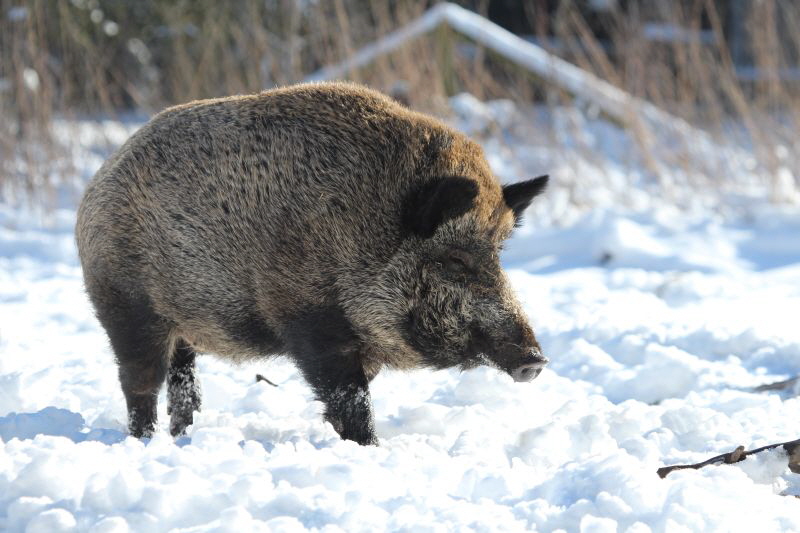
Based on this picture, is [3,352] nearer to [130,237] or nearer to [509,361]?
[130,237]

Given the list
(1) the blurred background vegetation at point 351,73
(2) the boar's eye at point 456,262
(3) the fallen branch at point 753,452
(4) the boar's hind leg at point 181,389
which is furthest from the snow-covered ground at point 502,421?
(1) the blurred background vegetation at point 351,73

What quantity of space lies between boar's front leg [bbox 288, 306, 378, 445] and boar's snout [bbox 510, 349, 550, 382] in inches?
19.5

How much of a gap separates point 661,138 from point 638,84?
2.65ft

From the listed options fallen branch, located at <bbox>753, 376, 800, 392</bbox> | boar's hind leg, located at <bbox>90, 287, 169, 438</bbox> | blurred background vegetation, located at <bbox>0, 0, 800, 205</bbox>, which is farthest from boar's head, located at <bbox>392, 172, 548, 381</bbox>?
blurred background vegetation, located at <bbox>0, 0, 800, 205</bbox>

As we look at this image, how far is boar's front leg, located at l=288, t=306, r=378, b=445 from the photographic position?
126 inches

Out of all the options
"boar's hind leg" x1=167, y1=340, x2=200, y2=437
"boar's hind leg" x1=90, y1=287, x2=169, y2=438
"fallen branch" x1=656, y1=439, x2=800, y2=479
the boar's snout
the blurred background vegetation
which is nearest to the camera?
"fallen branch" x1=656, y1=439, x2=800, y2=479

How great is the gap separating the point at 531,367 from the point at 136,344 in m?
1.34

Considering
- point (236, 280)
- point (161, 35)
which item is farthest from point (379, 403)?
point (161, 35)

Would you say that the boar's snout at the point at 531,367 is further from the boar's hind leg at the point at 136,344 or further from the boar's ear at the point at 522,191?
the boar's hind leg at the point at 136,344

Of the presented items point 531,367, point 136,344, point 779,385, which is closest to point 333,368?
point 531,367

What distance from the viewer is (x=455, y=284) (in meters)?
3.20

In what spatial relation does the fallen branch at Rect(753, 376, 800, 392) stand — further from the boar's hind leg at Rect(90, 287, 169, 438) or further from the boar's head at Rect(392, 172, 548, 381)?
the boar's hind leg at Rect(90, 287, 169, 438)

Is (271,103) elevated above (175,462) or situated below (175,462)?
above

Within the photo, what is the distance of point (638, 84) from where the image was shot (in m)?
8.16
